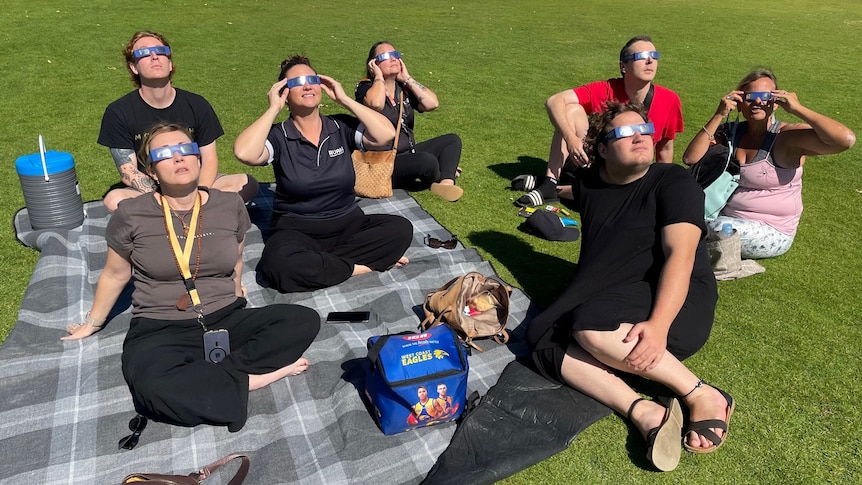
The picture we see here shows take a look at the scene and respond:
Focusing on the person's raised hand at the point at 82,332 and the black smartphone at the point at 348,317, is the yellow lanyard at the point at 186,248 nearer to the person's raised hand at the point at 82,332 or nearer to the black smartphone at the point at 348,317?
the person's raised hand at the point at 82,332

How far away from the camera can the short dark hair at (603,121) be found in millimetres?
4113

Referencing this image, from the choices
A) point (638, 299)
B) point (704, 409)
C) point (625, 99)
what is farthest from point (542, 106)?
point (704, 409)

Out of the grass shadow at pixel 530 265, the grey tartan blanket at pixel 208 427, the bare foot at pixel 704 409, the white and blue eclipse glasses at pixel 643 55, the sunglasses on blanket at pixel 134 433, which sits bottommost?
the grass shadow at pixel 530 265

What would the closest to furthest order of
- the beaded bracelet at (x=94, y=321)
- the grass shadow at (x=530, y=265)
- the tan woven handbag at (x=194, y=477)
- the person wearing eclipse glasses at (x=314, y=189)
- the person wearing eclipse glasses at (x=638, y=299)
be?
the tan woven handbag at (x=194, y=477)
the person wearing eclipse glasses at (x=638, y=299)
the beaded bracelet at (x=94, y=321)
the person wearing eclipse glasses at (x=314, y=189)
the grass shadow at (x=530, y=265)

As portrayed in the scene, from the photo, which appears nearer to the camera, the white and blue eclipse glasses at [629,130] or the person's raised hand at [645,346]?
the person's raised hand at [645,346]

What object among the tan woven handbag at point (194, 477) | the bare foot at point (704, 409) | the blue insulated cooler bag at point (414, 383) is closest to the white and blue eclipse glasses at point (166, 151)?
the blue insulated cooler bag at point (414, 383)

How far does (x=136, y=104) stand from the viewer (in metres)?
5.64

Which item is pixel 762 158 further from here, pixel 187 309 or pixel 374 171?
pixel 187 309

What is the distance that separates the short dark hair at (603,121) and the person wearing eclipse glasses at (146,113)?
3408 mm

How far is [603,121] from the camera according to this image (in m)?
4.20

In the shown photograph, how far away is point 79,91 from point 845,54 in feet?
60.0

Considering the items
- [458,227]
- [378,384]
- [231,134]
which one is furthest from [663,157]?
[231,134]

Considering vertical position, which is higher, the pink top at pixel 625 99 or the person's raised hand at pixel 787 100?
the person's raised hand at pixel 787 100

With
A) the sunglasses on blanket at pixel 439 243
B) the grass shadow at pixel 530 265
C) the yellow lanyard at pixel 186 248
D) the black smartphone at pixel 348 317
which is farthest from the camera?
the sunglasses on blanket at pixel 439 243
